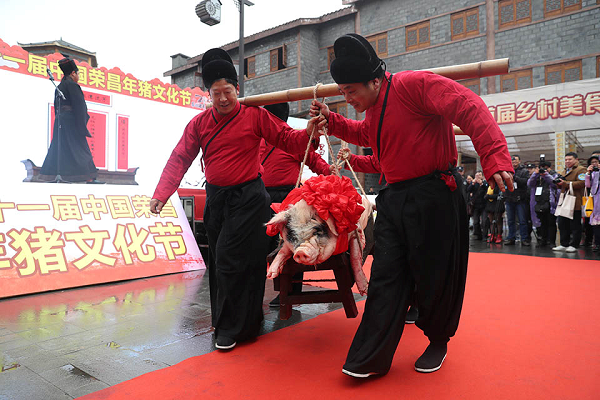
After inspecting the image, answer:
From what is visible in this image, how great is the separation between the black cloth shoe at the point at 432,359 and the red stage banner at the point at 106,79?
530cm

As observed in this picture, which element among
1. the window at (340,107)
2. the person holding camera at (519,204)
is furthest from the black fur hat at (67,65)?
the window at (340,107)

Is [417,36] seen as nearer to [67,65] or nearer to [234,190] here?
[67,65]

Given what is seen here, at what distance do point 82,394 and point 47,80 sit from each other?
4508mm

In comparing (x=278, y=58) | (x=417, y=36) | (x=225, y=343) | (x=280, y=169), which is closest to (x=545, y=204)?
(x=280, y=169)

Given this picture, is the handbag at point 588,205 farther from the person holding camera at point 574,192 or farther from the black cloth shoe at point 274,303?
the black cloth shoe at point 274,303

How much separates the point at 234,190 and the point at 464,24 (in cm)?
1323

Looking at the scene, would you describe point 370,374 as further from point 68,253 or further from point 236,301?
point 68,253

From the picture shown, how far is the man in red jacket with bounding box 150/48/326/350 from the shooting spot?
2.66 metres

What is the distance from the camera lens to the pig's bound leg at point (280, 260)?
2.25 m

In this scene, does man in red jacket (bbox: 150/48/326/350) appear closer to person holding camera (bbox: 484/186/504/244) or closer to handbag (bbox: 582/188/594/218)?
handbag (bbox: 582/188/594/218)

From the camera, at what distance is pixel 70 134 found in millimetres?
5223

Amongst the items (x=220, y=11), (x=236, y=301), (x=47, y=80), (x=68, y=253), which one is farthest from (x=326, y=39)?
(x=236, y=301)

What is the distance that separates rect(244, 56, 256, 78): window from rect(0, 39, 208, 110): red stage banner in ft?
36.8

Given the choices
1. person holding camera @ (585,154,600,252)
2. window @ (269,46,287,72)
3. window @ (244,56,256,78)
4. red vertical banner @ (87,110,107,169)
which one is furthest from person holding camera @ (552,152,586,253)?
window @ (244,56,256,78)
